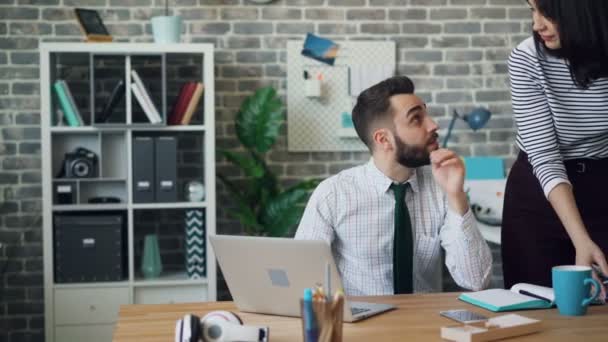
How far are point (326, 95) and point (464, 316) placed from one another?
2.80m

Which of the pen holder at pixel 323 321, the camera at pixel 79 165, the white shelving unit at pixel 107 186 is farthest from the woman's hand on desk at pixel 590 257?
the camera at pixel 79 165

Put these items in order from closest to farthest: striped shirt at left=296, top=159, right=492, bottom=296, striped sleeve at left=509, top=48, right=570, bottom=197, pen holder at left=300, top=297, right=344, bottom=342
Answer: pen holder at left=300, top=297, right=344, bottom=342 → striped sleeve at left=509, top=48, right=570, bottom=197 → striped shirt at left=296, top=159, right=492, bottom=296

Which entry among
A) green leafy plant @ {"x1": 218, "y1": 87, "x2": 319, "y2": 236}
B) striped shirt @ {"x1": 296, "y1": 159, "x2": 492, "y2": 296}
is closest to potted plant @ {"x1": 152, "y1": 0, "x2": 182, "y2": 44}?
green leafy plant @ {"x1": 218, "y1": 87, "x2": 319, "y2": 236}

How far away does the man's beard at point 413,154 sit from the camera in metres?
2.40

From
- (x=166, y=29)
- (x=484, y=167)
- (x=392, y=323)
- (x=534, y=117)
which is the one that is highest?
(x=166, y=29)

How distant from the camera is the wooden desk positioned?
5.40 ft

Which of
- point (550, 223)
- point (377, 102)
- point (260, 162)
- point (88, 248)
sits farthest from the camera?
point (260, 162)

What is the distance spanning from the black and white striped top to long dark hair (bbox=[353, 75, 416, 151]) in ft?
1.19

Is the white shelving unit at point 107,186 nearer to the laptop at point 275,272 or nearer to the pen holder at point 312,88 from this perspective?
the pen holder at point 312,88

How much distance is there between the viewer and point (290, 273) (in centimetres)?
174

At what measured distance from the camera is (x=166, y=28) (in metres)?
4.05

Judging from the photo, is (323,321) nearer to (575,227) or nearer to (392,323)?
(392,323)

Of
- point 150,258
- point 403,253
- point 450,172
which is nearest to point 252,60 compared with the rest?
point 150,258

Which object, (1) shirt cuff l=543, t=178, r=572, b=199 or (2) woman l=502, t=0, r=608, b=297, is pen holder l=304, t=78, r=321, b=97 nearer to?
(2) woman l=502, t=0, r=608, b=297
